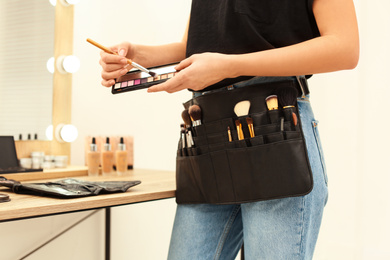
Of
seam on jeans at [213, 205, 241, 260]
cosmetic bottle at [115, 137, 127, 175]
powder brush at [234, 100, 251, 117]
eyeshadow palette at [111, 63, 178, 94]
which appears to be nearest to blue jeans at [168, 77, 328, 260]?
seam on jeans at [213, 205, 241, 260]

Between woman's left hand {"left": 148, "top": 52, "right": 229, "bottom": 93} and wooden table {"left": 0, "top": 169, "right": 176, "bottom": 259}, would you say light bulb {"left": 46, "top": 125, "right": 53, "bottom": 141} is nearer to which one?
wooden table {"left": 0, "top": 169, "right": 176, "bottom": 259}

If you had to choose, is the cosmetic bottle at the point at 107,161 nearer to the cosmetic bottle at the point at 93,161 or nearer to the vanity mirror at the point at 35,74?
the cosmetic bottle at the point at 93,161

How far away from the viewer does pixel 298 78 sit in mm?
708

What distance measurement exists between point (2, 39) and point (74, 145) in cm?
60

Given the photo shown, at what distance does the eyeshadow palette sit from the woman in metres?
0.04

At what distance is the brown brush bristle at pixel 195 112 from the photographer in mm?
756

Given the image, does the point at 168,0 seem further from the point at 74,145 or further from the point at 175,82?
the point at 175,82

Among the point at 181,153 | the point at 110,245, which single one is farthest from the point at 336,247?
the point at 181,153

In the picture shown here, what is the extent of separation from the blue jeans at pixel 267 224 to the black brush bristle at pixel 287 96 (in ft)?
0.12

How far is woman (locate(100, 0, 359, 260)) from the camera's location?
637 millimetres

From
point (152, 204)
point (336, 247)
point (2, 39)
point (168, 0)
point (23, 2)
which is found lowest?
point (336, 247)

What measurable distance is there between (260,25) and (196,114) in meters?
0.22

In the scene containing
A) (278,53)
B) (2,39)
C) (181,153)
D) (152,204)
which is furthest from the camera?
(152,204)

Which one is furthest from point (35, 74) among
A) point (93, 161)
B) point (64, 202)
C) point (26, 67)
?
point (64, 202)
